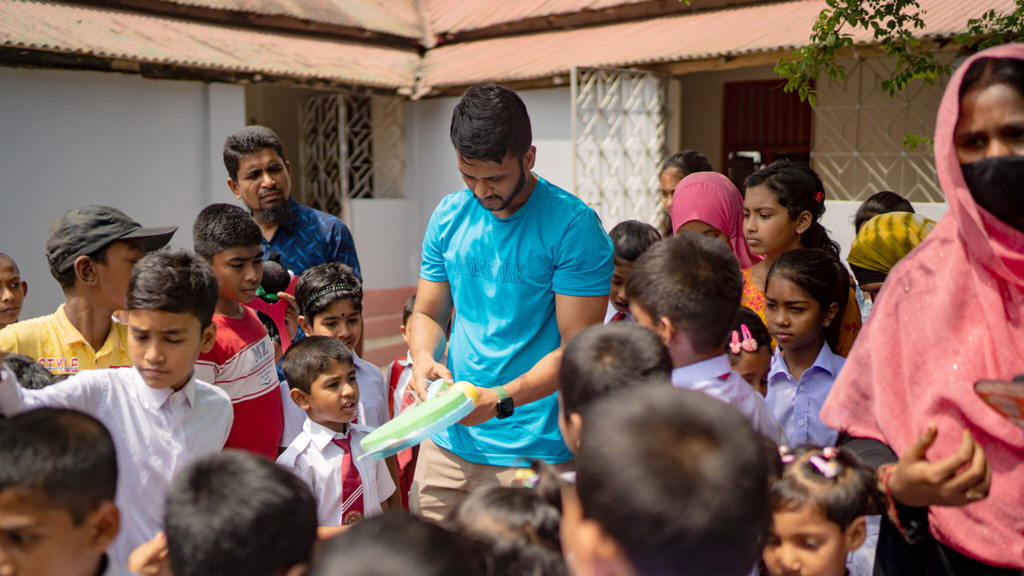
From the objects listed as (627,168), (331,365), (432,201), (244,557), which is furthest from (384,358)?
(244,557)

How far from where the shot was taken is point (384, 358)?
28.4 feet

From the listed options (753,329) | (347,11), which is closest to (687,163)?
(753,329)

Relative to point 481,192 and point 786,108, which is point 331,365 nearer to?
point 481,192

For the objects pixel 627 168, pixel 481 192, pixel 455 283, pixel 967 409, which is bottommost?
pixel 967 409

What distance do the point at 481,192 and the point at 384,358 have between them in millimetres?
6333

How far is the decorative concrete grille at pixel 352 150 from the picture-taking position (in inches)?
368

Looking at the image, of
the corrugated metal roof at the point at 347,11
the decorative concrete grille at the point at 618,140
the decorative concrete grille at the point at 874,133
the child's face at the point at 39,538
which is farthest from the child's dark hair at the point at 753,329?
the corrugated metal roof at the point at 347,11

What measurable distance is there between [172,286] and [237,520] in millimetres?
1009

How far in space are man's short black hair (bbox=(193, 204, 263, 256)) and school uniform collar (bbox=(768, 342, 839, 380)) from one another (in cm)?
204

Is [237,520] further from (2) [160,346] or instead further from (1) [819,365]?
(1) [819,365]

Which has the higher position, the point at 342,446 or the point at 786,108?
the point at 786,108

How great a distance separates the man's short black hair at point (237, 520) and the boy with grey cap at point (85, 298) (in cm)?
121

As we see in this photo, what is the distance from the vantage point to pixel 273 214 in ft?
12.5

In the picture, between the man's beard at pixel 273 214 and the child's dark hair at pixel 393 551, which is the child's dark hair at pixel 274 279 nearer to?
the man's beard at pixel 273 214
